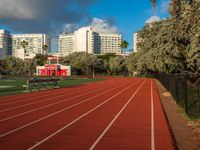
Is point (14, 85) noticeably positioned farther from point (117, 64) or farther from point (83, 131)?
point (117, 64)

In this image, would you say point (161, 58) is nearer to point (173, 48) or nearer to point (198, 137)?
point (173, 48)

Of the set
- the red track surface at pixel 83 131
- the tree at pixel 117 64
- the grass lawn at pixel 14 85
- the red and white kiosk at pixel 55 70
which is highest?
the tree at pixel 117 64

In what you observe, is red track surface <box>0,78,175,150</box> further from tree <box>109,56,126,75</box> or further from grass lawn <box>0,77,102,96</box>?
tree <box>109,56,126,75</box>

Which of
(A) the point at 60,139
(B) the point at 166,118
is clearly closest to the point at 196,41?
(B) the point at 166,118

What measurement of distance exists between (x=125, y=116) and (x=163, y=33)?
2059cm

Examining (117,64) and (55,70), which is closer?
(55,70)

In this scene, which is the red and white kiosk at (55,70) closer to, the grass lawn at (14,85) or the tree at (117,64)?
the tree at (117,64)

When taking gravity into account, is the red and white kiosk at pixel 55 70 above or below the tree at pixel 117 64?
below

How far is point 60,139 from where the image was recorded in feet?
38.8

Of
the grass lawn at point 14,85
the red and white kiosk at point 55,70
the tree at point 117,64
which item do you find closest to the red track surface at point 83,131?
the grass lawn at point 14,85

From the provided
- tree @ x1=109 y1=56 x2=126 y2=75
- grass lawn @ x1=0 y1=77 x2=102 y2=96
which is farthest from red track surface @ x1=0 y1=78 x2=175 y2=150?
tree @ x1=109 y1=56 x2=126 y2=75

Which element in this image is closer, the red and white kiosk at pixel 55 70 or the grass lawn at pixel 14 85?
the grass lawn at pixel 14 85

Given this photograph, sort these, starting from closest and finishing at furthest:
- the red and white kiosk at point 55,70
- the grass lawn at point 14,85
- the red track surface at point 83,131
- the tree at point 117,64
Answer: the red track surface at point 83,131 → the grass lawn at point 14,85 → the red and white kiosk at point 55,70 → the tree at point 117,64

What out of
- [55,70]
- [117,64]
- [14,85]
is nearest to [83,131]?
[14,85]
